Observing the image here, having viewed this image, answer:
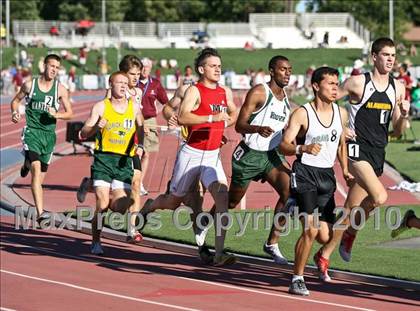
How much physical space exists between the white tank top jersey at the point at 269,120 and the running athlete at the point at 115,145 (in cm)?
144

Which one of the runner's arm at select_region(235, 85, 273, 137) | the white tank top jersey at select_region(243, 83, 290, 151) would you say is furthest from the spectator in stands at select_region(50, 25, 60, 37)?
the runner's arm at select_region(235, 85, 273, 137)

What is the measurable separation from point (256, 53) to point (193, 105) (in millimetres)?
70337

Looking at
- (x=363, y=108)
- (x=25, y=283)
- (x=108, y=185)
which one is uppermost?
(x=363, y=108)

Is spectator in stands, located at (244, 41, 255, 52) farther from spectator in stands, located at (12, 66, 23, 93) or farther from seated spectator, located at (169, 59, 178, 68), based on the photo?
spectator in stands, located at (12, 66, 23, 93)

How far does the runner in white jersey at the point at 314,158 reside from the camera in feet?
37.6

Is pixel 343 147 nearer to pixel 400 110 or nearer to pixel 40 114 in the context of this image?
pixel 400 110

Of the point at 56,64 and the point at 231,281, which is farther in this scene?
the point at 56,64

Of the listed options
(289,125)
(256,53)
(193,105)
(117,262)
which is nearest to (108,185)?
(117,262)

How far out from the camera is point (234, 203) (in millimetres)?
13500

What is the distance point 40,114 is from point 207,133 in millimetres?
3854

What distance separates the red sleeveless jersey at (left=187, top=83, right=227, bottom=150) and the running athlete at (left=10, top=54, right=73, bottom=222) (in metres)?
3.32

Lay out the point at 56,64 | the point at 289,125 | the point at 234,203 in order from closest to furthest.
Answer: the point at 289,125, the point at 234,203, the point at 56,64

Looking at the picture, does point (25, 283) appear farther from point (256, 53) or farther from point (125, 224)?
point (256, 53)

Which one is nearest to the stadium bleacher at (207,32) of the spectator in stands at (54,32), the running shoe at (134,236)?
the spectator in stands at (54,32)
